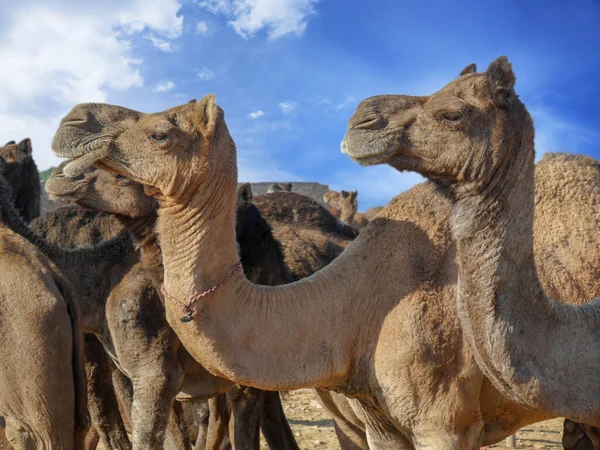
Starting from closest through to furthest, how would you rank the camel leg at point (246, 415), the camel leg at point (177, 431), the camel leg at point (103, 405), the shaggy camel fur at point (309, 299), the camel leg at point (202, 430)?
the shaggy camel fur at point (309, 299), the camel leg at point (246, 415), the camel leg at point (177, 431), the camel leg at point (103, 405), the camel leg at point (202, 430)

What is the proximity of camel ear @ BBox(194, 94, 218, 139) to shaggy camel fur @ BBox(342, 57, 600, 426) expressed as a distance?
0.71 metres

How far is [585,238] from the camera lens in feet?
15.1

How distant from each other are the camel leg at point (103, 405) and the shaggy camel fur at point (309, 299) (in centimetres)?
351

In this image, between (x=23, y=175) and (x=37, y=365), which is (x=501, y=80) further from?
(x=23, y=175)

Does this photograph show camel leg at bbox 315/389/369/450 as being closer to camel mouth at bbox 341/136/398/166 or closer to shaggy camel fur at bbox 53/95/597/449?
shaggy camel fur at bbox 53/95/597/449

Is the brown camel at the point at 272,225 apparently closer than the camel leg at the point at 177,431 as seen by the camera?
Yes

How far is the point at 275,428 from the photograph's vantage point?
7027mm

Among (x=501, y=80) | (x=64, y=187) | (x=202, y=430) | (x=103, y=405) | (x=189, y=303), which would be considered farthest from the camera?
(x=202, y=430)

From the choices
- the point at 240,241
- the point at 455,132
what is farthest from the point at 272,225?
the point at 455,132

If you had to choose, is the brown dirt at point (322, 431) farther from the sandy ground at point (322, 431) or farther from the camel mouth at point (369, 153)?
the camel mouth at point (369, 153)

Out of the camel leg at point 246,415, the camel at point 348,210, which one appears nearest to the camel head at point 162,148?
the camel leg at point 246,415

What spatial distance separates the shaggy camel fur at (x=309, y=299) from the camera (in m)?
3.67

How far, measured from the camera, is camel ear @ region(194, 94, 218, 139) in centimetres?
374

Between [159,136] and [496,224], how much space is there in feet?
5.68
